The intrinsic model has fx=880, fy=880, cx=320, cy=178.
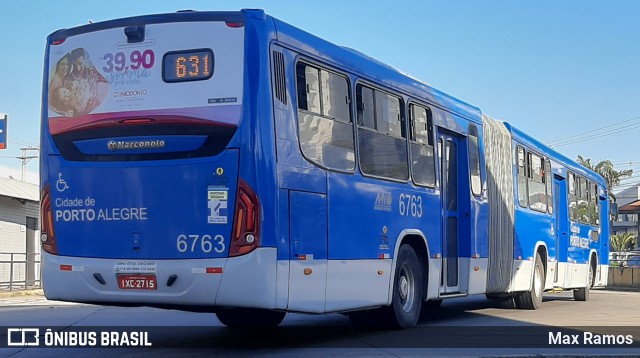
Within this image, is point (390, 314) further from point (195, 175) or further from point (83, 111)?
point (83, 111)

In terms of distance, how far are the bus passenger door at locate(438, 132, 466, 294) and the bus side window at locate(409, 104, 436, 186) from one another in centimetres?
46

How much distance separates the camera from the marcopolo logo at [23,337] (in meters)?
10.4

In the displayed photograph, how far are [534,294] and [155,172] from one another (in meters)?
10.8

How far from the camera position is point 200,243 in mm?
8781

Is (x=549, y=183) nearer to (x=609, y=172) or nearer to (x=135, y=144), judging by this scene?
(x=135, y=144)

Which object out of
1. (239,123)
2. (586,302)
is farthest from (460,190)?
(586,302)

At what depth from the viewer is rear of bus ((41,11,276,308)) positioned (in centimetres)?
873

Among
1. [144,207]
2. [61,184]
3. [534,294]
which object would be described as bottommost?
[534,294]

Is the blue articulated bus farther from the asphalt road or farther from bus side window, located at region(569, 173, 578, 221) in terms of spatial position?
bus side window, located at region(569, 173, 578, 221)

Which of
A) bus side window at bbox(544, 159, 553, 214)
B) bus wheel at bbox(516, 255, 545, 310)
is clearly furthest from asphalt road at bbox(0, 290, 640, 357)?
bus side window at bbox(544, 159, 553, 214)

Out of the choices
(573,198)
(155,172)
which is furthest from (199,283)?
(573,198)

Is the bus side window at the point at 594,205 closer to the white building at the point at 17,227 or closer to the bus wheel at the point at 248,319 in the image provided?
the bus wheel at the point at 248,319

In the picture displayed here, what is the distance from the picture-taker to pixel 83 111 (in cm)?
949

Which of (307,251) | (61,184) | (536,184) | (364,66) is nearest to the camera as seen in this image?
(307,251)
